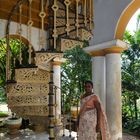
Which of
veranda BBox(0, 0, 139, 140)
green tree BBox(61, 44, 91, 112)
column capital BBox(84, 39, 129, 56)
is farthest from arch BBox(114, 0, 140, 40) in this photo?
green tree BBox(61, 44, 91, 112)

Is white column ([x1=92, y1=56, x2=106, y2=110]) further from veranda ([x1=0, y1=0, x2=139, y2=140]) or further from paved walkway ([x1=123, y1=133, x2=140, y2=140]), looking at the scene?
paved walkway ([x1=123, y1=133, x2=140, y2=140])

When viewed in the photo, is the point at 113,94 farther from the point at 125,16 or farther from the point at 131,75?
the point at 131,75

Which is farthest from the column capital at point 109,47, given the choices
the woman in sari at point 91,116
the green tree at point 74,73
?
the green tree at point 74,73

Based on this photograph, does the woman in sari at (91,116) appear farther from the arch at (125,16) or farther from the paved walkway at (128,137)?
the paved walkway at (128,137)

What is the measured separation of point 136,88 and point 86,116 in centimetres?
447

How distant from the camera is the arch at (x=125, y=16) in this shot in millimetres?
4051

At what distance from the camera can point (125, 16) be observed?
4.16 metres

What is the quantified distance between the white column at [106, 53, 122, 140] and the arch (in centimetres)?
33

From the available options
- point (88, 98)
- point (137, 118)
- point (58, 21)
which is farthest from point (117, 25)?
point (137, 118)

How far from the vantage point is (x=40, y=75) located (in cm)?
341

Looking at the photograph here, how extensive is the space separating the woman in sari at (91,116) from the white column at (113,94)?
0.70 m

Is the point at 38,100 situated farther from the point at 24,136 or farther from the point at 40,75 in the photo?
the point at 24,136

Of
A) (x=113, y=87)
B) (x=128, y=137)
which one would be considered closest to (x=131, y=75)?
(x=128, y=137)

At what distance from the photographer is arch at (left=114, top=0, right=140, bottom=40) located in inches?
159
